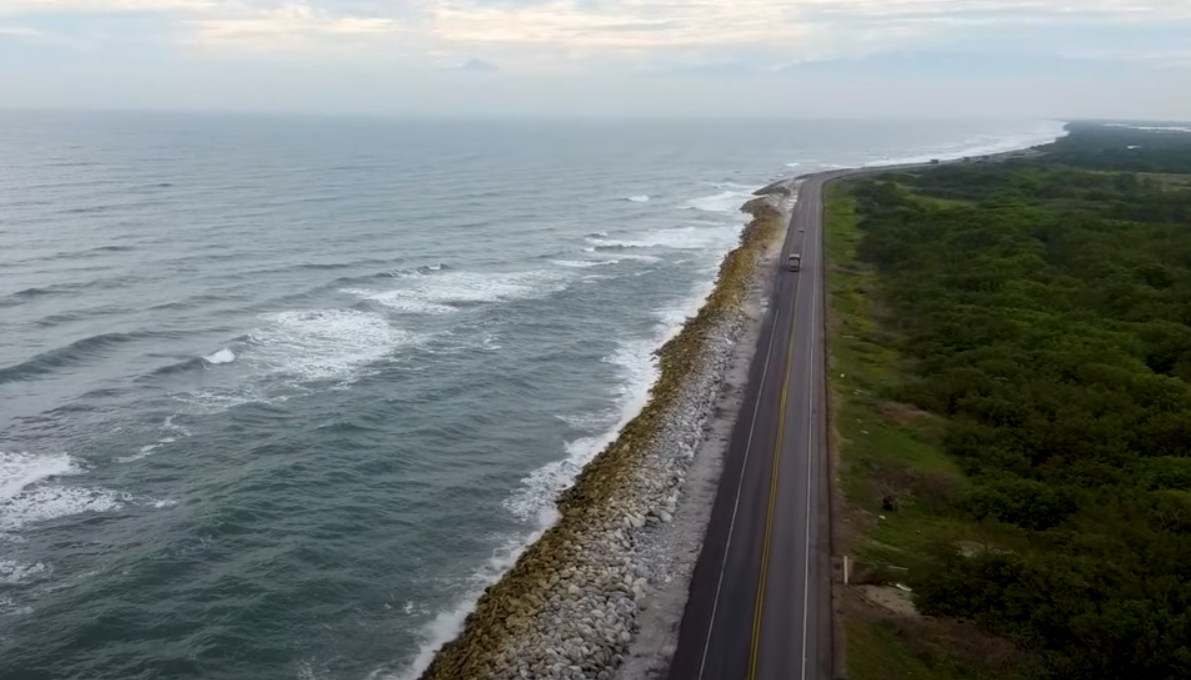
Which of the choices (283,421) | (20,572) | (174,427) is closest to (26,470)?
(174,427)

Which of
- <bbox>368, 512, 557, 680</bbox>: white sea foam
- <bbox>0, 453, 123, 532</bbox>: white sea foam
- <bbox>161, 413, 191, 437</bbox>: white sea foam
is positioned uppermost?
<bbox>161, 413, 191, 437</bbox>: white sea foam

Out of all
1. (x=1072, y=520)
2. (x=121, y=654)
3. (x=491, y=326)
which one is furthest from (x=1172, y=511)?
(x=491, y=326)

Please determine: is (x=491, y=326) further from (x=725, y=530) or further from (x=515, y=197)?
(x=515, y=197)

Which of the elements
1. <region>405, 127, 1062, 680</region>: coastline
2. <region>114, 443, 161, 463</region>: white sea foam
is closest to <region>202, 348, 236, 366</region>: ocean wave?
Answer: <region>114, 443, 161, 463</region>: white sea foam

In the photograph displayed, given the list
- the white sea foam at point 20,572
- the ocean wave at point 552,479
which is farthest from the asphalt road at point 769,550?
the white sea foam at point 20,572

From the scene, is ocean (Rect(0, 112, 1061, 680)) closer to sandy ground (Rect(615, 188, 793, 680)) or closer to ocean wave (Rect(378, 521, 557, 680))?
ocean wave (Rect(378, 521, 557, 680))
